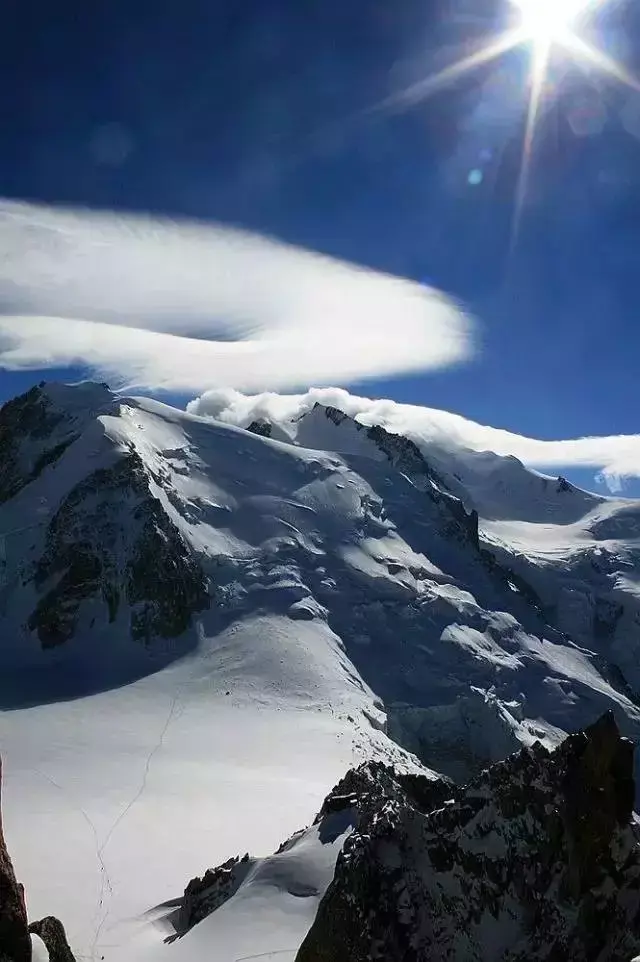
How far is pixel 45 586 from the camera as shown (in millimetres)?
A: 64562

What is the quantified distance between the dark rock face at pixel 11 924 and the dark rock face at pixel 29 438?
228 ft

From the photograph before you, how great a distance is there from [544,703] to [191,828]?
2055 inches

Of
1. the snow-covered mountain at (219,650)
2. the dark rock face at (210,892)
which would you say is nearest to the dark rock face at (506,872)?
the snow-covered mountain at (219,650)

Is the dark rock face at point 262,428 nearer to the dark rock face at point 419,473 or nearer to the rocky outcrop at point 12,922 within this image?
the dark rock face at point 419,473

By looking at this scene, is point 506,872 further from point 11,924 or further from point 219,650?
point 219,650

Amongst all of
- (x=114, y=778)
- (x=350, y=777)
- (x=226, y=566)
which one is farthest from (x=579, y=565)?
(x=350, y=777)

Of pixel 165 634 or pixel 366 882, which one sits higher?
pixel 165 634

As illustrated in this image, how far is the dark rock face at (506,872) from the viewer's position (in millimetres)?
12312

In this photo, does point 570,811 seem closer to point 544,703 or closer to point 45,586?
point 45,586

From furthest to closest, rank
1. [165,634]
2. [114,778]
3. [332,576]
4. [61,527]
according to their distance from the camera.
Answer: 1. [332,576]
2. [61,527]
3. [165,634]
4. [114,778]

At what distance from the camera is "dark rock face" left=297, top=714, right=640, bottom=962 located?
12.3 metres

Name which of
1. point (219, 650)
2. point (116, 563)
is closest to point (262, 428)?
point (116, 563)

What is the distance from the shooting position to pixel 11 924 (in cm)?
1145

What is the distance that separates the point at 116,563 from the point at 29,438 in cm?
2786
